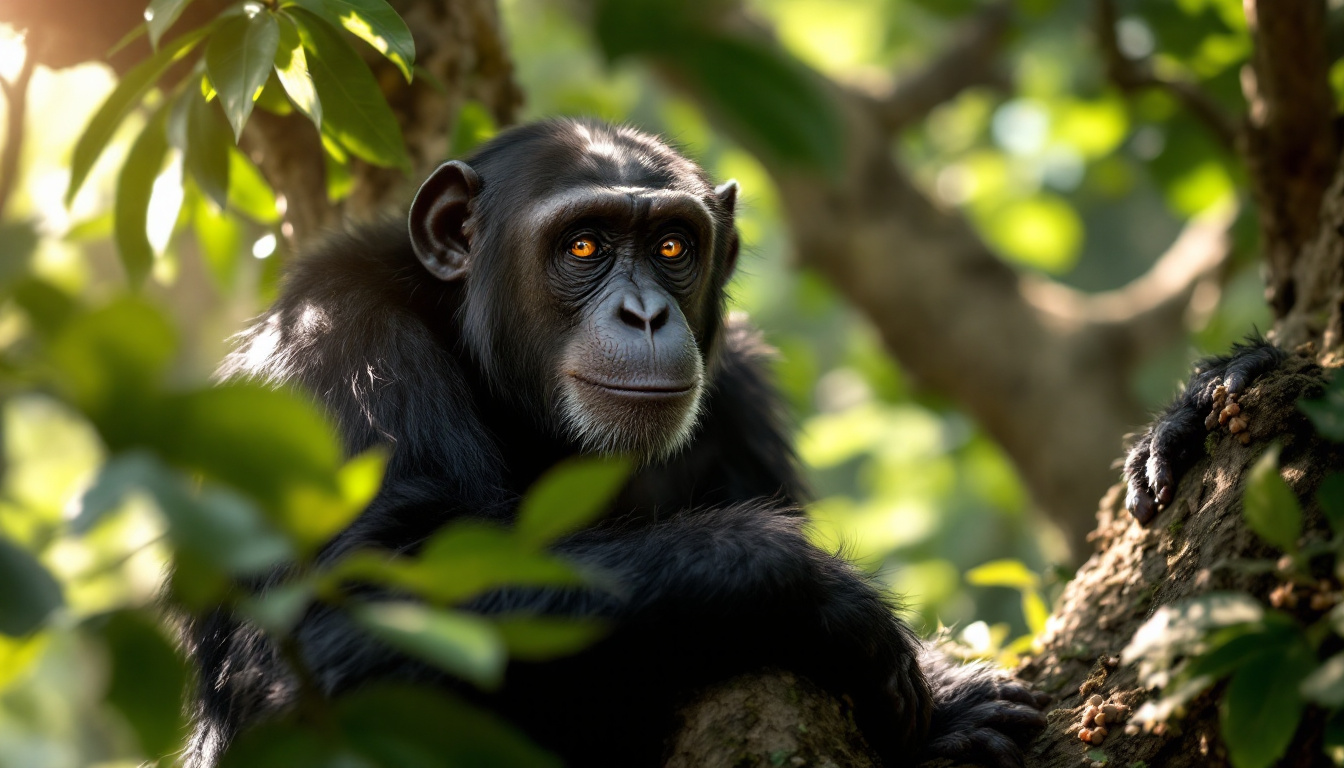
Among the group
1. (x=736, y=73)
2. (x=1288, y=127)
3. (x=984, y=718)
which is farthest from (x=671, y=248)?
(x=736, y=73)

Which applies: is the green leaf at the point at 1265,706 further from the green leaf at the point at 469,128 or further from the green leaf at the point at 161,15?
the green leaf at the point at 469,128

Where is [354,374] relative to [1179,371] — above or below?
below

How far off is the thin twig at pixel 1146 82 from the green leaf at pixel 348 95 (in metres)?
5.30

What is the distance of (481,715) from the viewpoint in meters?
1.76

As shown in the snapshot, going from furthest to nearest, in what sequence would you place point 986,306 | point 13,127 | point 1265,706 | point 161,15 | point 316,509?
point 986,306
point 13,127
point 161,15
point 1265,706
point 316,509

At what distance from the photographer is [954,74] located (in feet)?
36.2

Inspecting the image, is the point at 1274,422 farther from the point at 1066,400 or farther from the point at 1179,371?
the point at 1066,400

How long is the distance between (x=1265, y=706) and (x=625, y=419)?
2.58 meters

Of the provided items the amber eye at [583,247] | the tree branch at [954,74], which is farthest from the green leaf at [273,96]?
the tree branch at [954,74]

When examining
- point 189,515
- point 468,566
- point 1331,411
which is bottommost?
point 189,515

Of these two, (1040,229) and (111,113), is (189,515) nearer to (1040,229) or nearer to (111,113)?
(111,113)

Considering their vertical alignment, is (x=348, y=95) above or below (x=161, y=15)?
above

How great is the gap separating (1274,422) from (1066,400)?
672 centimetres

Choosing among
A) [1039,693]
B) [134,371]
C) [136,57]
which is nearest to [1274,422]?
[1039,693]
